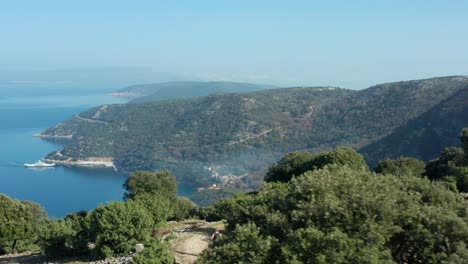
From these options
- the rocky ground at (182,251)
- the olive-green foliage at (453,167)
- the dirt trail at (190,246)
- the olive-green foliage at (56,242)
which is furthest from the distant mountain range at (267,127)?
the dirt trail at (190,246)

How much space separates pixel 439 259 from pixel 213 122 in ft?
495

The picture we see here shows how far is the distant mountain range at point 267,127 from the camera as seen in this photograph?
103 meters

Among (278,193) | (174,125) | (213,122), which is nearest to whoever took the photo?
(278,193)

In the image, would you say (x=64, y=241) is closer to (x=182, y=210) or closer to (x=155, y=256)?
(x=155, y=256)

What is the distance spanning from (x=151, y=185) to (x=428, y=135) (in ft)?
251

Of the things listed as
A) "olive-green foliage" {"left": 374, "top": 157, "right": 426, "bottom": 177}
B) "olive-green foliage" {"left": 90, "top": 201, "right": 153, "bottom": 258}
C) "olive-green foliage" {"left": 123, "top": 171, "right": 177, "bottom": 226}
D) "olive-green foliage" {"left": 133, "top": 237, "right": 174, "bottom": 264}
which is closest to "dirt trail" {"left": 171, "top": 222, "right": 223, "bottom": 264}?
"olive-green foliage" {"left": 133, "top": 237, "right": 174, "bottom": 264}

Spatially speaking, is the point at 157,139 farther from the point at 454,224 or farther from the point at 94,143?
the point at 454,224

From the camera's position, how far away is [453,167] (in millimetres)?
36875

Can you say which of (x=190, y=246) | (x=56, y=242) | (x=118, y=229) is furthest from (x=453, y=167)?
(x=56, y=242)

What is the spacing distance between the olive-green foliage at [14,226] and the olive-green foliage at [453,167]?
2639cm

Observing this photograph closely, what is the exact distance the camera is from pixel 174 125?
172250 millimetres

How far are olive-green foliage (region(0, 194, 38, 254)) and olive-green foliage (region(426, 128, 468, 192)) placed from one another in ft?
86.6

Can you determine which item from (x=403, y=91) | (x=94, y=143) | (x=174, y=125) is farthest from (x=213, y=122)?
(x=403, y=91)

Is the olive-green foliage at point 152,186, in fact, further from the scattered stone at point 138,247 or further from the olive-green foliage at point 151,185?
the scattered stone at point 138,247
